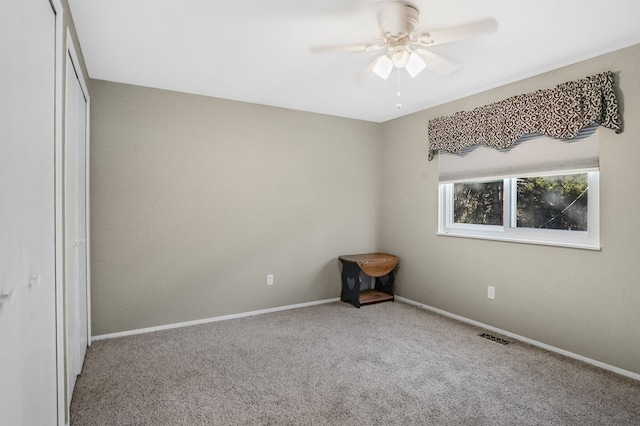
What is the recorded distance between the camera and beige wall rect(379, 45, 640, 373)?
7.81ft

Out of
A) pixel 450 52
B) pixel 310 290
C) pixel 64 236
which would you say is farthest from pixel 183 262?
pixel 450 52

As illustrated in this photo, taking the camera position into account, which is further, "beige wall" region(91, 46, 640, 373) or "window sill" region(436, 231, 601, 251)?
"window sill" region(436, 231, 601, 251)

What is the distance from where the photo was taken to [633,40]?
230cm

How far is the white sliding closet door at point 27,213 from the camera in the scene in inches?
37.5

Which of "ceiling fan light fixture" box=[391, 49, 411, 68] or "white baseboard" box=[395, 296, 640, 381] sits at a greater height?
"ceiling fan light fixture" box=[391, 49, 411, 68]

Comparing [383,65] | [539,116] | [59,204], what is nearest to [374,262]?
[539,116]

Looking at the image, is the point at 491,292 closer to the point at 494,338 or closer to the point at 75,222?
the point at 494,338

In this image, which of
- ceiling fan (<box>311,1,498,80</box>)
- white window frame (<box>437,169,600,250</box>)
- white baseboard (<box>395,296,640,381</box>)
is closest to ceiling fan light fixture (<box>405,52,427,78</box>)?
ceiling fan (<box>311,1,498,80</box>)

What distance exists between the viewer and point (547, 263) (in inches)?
111

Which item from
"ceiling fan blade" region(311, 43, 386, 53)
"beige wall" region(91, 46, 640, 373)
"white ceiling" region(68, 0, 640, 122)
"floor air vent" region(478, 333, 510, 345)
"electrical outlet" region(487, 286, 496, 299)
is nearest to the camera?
"white ceiling" region(68, 0, 640, 122)

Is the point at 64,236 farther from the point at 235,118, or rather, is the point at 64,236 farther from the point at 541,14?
the point at 541,14

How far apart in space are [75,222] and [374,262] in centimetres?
273

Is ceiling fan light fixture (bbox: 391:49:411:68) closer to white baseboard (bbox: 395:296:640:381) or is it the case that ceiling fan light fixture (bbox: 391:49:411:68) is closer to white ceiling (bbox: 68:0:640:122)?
white ceiling (bbox: 68:0:640:122)

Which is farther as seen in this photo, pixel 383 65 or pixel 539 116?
pixel 539 116
